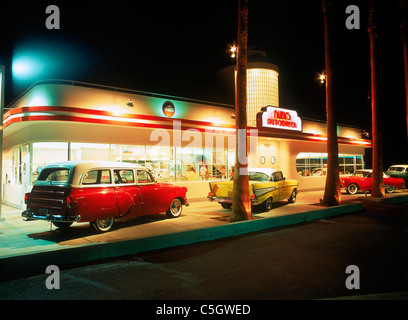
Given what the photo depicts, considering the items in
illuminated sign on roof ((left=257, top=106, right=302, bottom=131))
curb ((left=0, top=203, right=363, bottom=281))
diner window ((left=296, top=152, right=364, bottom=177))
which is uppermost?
illuminated sign on roof ((left=257, top=106, right=302, bottom=131))

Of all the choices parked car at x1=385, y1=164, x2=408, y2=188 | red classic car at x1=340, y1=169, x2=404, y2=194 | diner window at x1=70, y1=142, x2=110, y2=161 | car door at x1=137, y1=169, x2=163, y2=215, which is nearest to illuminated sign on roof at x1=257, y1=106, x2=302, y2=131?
red classic car at x1=340, y1=169, x2=404, y2=194

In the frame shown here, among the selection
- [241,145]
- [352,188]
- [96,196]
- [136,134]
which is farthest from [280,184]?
[352,188]

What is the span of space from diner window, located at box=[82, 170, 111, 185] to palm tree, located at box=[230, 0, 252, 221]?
164 inches

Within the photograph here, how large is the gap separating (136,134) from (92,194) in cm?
666

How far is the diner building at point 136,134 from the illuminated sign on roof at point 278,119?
2.4 inches

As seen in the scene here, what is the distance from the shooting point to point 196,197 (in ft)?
52.3

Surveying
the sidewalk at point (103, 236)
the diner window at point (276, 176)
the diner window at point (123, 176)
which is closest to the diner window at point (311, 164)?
the diner window at point (276, 176)

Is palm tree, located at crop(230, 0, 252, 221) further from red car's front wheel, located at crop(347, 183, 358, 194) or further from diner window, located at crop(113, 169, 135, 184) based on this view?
red car's front wheel, located at crop(347, 183, 358, 194)

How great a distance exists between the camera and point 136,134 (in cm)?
1412

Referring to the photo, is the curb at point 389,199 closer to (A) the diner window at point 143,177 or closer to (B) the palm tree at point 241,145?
(B) the palm tree at point 241,145

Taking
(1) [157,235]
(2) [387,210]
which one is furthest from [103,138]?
(2) [387,210]

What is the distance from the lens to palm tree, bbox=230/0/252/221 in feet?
32.6

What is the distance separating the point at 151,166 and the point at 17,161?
6.67m

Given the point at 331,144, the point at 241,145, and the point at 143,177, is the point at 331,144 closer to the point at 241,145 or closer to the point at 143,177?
the point at 241,145
